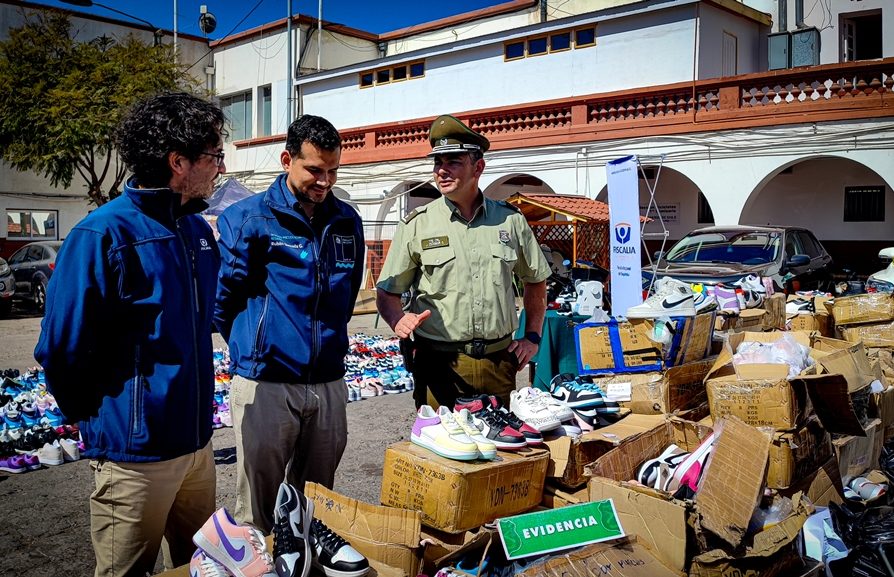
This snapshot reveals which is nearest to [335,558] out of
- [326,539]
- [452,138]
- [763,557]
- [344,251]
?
[326,539]

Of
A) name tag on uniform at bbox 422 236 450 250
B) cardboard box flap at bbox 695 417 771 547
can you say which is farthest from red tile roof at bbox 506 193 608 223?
cardboard box flap at bbox 695 417 771 547

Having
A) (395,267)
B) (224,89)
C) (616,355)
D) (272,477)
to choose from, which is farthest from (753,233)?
(224,89)

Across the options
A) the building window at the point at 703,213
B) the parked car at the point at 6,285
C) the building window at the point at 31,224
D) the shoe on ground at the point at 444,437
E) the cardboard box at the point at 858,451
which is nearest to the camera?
the shoe on ground at the point at 444,437

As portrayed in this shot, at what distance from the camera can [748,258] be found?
1021 cm

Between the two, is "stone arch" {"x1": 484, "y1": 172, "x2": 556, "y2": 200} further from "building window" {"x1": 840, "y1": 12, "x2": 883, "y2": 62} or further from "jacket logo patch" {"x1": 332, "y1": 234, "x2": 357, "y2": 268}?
"jacket logo patch" {"x1": 332, "y1": 234, "x2": 357, "y2": 268}

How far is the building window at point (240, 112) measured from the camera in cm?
2648

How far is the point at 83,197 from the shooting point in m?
28.1

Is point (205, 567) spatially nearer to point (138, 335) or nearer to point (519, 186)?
point (138, 335)

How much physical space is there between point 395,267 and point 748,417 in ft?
6.71

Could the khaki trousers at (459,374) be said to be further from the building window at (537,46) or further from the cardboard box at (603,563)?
the building window at (537,46)

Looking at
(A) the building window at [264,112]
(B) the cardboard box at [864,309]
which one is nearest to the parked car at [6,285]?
(A) the building window at [264,112]

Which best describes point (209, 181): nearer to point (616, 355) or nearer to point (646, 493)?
point (646, 493)

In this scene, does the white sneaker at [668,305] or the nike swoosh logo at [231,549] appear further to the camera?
the white sneaker at [668,305]

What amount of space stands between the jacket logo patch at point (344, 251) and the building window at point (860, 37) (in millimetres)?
20994
